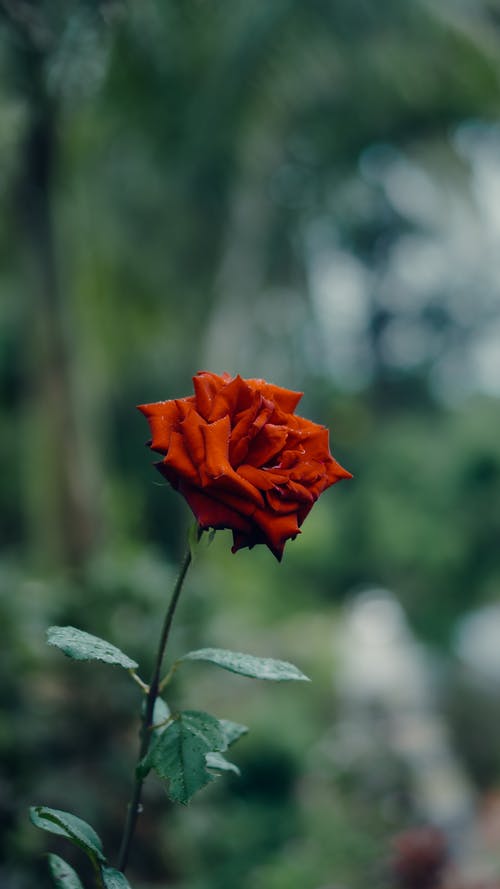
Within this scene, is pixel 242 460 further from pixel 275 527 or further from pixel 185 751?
pixel 185 751

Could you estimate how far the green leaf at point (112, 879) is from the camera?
2.71ft

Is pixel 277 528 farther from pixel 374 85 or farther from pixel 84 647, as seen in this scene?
pixel 374 85

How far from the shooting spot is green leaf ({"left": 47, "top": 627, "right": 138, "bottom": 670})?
0.79 meters

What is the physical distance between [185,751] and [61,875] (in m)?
0.20

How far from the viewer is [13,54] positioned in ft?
14.5

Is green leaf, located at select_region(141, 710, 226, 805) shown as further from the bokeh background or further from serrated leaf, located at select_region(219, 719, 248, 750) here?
the bokeh background

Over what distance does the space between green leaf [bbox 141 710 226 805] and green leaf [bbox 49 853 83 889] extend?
16 centimetres

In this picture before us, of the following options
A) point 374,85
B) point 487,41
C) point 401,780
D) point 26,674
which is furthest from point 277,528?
point 374,85

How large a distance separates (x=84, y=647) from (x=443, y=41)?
583cm

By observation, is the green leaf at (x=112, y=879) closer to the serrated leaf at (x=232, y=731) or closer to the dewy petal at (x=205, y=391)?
the serrated leaf at (x=232, y=731)

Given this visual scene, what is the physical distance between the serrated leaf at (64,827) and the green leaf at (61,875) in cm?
4

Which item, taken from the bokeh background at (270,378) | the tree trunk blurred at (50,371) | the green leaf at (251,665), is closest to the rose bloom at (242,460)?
the green leaf at (251,665)

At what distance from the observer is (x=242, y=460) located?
787 millimetres

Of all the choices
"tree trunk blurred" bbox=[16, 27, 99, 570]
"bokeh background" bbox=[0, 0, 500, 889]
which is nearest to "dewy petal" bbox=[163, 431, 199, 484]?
"bokeh background" bbox=[0, 0, 500, 889]
